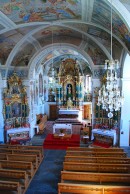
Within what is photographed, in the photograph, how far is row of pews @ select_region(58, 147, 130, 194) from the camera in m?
6.73

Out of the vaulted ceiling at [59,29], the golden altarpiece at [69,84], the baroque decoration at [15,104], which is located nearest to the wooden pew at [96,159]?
the vaulted ceiling at [59,29]

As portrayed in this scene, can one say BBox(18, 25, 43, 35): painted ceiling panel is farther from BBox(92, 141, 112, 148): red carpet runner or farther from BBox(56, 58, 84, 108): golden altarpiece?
BBox(56, 58, 84, 108): golden altarpiece

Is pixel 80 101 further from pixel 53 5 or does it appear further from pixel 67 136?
pixel 53 5

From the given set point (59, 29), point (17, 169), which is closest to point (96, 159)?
point (17, 169)

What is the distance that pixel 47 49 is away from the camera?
632 inches

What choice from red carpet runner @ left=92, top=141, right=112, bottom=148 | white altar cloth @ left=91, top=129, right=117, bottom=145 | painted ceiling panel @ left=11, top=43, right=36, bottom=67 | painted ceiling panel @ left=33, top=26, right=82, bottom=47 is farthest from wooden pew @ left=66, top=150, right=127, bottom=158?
painted ceiling panel @ left=11, top=43, right=36, bottom=67

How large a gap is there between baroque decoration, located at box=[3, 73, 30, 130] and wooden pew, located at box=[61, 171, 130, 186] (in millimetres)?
9074

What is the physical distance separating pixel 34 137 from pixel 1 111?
Result: 3.66 m

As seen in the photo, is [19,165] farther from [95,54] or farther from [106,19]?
[95,54]

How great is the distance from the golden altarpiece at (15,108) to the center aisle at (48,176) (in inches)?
158

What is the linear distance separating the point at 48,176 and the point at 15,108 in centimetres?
792

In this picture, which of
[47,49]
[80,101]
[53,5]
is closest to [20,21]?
[53,5]

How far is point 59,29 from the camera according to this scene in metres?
13.3

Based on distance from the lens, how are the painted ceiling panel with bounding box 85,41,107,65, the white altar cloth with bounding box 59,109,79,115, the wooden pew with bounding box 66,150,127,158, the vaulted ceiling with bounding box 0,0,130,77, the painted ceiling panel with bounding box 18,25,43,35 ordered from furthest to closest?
1. the white altar cloth with bounding box 59,109,79,115
2. the painted ceiling panel with bounding box 85,41,107,65
3. the painted ceiling panel with bounding box 18,25,43,35
4. the wooden pew with bounding box 66,150,127,158
5. the vaulted ceiling with bounding box 0,0,130,77
